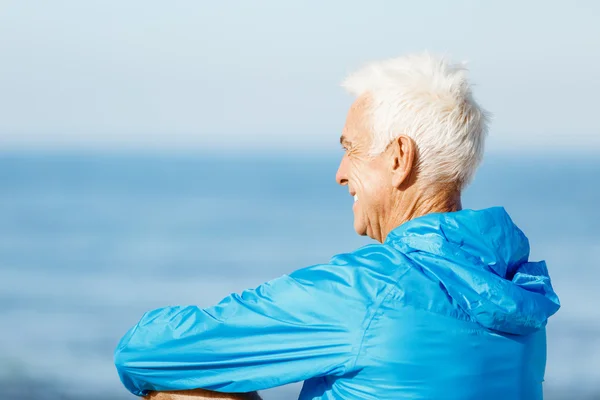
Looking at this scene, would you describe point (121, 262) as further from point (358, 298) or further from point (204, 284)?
point (358, 298)

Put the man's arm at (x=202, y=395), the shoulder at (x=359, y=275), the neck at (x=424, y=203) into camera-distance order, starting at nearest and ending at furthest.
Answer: the shoulder at (x=359, y=275) → the man's arm at (x=202, y=395) → the neck at (x=424, y=203)

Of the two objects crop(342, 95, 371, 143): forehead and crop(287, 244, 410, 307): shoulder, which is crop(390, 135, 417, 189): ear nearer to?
crop(342, 95, 371, 143): forehead

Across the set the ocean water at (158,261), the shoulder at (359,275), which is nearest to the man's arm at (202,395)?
the shoulder at (359,275)

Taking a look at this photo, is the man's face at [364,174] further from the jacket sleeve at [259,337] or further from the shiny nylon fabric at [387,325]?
the jacket sleeve at [259,337]

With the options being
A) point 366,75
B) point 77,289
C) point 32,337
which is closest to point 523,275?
point 366,75

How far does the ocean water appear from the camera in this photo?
25.7 ft

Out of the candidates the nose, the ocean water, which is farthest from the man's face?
the ocean water

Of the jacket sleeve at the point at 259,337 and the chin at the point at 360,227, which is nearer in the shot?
the jacket sleeve at the point at 259,337

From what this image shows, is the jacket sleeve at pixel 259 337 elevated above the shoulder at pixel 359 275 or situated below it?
below

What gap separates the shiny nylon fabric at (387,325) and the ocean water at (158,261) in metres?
4.77

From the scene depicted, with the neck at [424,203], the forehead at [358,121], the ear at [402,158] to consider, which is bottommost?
the neck at [424,203]

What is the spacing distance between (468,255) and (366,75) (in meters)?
0.50

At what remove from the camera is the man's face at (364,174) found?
2232 mm

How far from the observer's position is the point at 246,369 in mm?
2014
